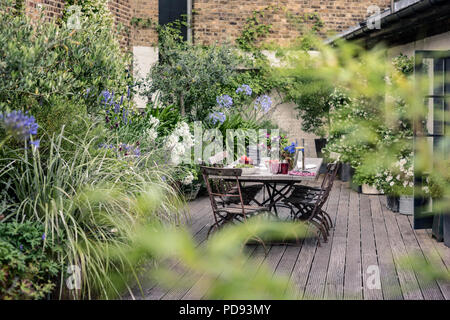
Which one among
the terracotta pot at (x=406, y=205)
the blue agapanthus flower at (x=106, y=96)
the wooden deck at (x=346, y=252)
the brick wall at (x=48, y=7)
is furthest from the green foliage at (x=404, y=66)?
the brick wall at (x=48, y=7)

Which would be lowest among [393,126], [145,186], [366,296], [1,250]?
[366,296]

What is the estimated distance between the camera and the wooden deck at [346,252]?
411cm

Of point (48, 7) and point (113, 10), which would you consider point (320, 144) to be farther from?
point (48, 7)

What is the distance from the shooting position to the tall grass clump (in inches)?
137

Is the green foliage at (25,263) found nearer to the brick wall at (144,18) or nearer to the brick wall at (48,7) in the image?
the brick wall at (48,7)

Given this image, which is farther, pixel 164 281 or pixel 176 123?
pixel 176 123

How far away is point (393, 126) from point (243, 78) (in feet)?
37.4

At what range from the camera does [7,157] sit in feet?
13.5

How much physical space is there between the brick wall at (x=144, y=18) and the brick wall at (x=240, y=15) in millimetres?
930

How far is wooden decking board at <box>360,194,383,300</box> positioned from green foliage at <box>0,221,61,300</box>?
7.63ft

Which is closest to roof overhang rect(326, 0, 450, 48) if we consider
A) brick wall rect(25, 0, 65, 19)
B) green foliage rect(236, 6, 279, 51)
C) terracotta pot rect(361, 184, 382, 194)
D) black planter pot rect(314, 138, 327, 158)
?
terracotta pot rect(361, 184, 382, 194)

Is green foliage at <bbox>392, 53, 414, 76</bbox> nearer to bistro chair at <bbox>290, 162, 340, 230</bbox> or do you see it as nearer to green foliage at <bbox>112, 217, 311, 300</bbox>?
green foliage at <bbox>112, 217, 311, 300</bbox>
